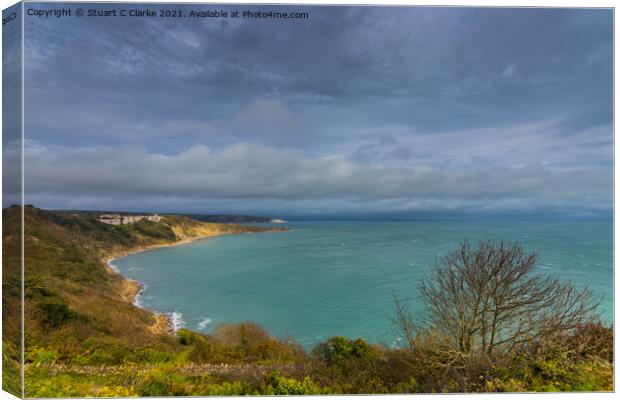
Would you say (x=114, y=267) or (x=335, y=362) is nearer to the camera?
(x=335, y=362)

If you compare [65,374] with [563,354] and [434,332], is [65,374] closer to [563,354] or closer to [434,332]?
[434,332]

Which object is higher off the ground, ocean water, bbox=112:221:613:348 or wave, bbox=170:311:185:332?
ocean water, bbox=112:221:613:348

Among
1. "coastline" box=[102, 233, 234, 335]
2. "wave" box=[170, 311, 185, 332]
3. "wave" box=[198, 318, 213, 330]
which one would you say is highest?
"coastline" box=[102, 233, 234, 335]

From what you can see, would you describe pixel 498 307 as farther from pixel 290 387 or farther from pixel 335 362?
pixel 290 387

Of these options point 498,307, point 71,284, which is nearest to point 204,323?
point 71,284

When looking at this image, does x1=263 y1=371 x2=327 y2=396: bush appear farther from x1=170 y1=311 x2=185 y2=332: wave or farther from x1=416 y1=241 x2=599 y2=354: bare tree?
x1=170 y1=311 x2=185 y2=332: wave

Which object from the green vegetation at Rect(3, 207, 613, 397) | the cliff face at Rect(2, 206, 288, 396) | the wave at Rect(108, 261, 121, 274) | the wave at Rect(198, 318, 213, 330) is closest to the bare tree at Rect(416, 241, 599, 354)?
the green vegetation at Rect(3, 207, 613, 397)
